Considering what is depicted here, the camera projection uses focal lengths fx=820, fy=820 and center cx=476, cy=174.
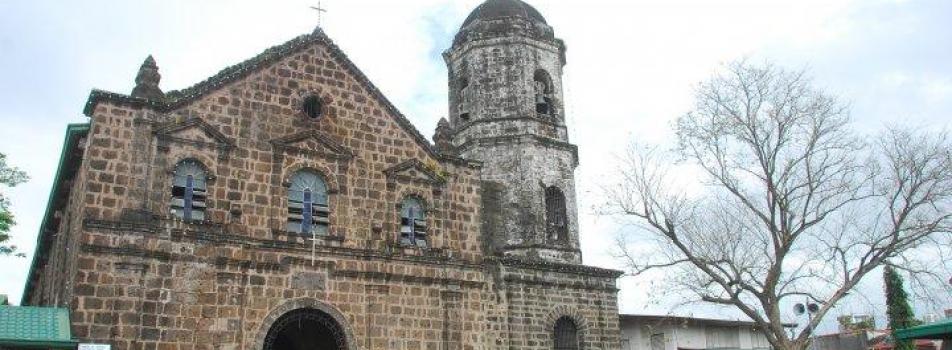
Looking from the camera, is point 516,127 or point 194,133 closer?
point 194,133

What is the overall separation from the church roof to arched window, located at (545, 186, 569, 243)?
431cm

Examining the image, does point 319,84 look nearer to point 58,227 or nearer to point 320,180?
point 320,180

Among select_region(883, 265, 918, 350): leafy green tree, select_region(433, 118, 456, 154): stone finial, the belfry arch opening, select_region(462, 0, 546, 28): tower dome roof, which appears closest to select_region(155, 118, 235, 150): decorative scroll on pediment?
select_region(433, 118, 456, 154): stone finial

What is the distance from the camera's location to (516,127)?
2270 centimetres

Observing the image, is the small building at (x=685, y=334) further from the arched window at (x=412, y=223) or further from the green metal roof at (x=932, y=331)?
the green metal roof at (x=932, y=331)

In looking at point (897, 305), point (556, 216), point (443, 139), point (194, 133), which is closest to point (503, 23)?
point (443, 139)

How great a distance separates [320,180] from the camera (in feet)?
58.6

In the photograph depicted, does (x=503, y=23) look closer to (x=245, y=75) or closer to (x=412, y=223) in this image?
(x=412, y=223)

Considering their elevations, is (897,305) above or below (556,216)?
below

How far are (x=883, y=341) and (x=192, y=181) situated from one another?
29562mm

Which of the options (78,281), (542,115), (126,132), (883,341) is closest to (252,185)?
(126,132)

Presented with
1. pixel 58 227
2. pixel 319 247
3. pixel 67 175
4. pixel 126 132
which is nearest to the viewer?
pixel 126 132

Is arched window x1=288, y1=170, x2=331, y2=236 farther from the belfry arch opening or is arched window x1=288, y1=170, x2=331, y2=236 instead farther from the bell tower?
the belfry arch opening

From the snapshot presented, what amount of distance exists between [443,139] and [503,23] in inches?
213
